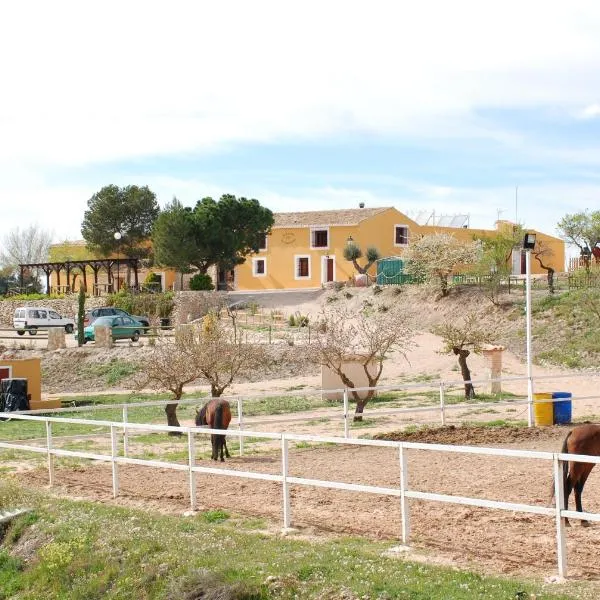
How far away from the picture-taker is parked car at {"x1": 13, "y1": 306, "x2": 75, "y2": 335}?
51.4 meters

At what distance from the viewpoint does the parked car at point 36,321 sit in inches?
2023

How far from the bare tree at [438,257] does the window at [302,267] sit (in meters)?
12.6

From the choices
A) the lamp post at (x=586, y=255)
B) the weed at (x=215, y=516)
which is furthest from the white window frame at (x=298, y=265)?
the weed at (x=215, y=516)

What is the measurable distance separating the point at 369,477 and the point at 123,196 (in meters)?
59.8

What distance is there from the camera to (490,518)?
1051 centimetres

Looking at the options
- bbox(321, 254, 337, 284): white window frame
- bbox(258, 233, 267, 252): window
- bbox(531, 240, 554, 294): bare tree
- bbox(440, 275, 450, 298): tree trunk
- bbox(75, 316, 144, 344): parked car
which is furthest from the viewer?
bbox(321, 254, 337, 284): white window frame

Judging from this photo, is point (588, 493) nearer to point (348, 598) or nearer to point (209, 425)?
point (348, 598)

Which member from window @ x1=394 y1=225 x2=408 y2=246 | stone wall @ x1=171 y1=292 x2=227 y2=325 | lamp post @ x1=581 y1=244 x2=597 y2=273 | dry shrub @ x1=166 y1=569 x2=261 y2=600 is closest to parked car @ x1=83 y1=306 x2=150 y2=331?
stone wall @ x1=171 y1=292 x2=227 y2=325

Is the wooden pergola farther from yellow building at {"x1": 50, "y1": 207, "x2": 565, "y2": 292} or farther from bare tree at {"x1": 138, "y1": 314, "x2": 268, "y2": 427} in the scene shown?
bare tree at {"x1": 138, "y1": 314, "x2": 268, "y2": 427}

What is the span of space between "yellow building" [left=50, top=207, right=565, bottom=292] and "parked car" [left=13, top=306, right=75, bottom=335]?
9.17 meters

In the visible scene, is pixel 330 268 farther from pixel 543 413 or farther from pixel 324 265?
pixel 543 413

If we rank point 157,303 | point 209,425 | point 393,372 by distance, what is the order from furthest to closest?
point 157,303, point 393,372, point 209,425

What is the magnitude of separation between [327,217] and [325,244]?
1.89m

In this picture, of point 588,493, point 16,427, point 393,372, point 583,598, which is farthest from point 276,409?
point 583,598
